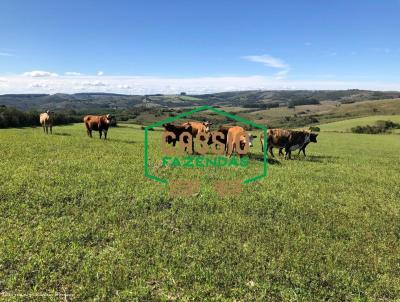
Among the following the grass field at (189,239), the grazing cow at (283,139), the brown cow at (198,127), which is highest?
the brown cow at (198,127)

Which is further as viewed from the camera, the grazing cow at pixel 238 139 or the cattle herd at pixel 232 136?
the cattle herd at pixel 232 136

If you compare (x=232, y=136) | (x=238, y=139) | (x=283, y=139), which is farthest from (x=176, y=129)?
(x=283, y=139)

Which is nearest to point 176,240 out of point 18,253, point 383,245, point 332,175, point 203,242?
point 203,242

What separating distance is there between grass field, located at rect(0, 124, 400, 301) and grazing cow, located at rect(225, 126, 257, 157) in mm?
5332

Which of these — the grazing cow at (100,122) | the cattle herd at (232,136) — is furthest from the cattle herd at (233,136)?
the grazing cow at (100,122)

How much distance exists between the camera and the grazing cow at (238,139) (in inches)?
815

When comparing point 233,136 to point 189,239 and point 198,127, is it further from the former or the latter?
point 189,239

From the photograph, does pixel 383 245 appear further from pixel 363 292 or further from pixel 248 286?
pixel 248 286

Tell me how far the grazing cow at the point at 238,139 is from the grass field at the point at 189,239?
5332 mm

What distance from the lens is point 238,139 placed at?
819 inches

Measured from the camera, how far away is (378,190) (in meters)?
15.3

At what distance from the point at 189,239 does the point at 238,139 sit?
11781mm

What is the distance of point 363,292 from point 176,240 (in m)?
4.91

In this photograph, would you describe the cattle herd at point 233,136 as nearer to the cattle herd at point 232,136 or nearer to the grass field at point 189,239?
the cattle herd at point 232,136
